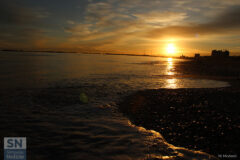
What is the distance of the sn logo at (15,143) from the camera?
6107 millimetres

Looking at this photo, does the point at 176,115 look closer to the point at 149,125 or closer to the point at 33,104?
the point at 149,125

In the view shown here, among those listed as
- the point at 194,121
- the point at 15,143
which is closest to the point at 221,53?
the point at 194,121

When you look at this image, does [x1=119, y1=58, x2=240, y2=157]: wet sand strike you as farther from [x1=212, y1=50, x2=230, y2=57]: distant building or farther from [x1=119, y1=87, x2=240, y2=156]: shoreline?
[x1=212, y1=50, x2=230, y2=57]: distant building

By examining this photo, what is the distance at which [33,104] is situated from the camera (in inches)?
448

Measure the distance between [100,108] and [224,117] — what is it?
8001 mm

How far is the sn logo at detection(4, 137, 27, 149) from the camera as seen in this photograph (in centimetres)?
611

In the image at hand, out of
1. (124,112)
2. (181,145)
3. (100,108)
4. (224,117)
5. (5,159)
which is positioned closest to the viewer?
(5,159)

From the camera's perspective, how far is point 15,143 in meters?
6.27

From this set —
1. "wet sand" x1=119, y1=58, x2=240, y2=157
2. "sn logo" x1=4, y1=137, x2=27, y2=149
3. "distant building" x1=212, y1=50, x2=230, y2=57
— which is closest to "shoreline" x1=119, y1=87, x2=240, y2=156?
"wet sand" x1=119, y1=58, x2=240, y2=157

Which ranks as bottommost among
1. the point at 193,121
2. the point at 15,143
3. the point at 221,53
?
the point at 15,143

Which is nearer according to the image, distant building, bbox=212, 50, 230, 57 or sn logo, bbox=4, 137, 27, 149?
sn logo, bbox=4, 137, 27, 149

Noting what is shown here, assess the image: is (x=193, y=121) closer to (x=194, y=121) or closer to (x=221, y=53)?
(x=194, y=121)

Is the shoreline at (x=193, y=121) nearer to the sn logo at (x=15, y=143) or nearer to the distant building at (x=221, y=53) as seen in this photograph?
the sn logo at (x=15, y=143)

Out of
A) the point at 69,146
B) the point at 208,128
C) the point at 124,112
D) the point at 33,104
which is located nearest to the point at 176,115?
the point at 208,128
